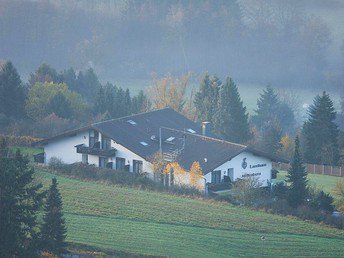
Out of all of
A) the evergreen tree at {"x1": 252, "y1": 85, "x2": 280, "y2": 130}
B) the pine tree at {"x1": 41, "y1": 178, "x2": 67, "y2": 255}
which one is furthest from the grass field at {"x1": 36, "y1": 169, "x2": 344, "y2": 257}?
the evergreen tree at {"x1": 252, "y1": 85, "x2": 280, "y2": 130}

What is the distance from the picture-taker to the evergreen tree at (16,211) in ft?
102

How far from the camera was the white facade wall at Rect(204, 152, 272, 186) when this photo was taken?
185 ft

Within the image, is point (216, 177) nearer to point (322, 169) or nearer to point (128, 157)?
point (128, 157)

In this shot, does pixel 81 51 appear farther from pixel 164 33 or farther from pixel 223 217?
pixel 223 217

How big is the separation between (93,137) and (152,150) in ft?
16.2

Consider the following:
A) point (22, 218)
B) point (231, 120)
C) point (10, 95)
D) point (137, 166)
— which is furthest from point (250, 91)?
point (22, 218)

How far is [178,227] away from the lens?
42312 mm

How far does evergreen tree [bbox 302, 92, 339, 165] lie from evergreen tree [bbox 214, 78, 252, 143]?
6.38 meters

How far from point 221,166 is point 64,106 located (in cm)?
2552

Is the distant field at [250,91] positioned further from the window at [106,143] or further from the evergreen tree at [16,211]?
the evergreen tree at [16,211]

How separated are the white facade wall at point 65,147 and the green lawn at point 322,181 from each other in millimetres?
14554

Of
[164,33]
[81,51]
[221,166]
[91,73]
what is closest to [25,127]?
[221,166]

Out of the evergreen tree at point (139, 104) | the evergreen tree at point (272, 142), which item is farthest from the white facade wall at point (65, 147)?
the evergreen tree at point (139, 104)

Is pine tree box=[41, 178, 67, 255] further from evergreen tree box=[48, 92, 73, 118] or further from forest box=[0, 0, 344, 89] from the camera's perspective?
forest box=[0, 0, 344, 89]
